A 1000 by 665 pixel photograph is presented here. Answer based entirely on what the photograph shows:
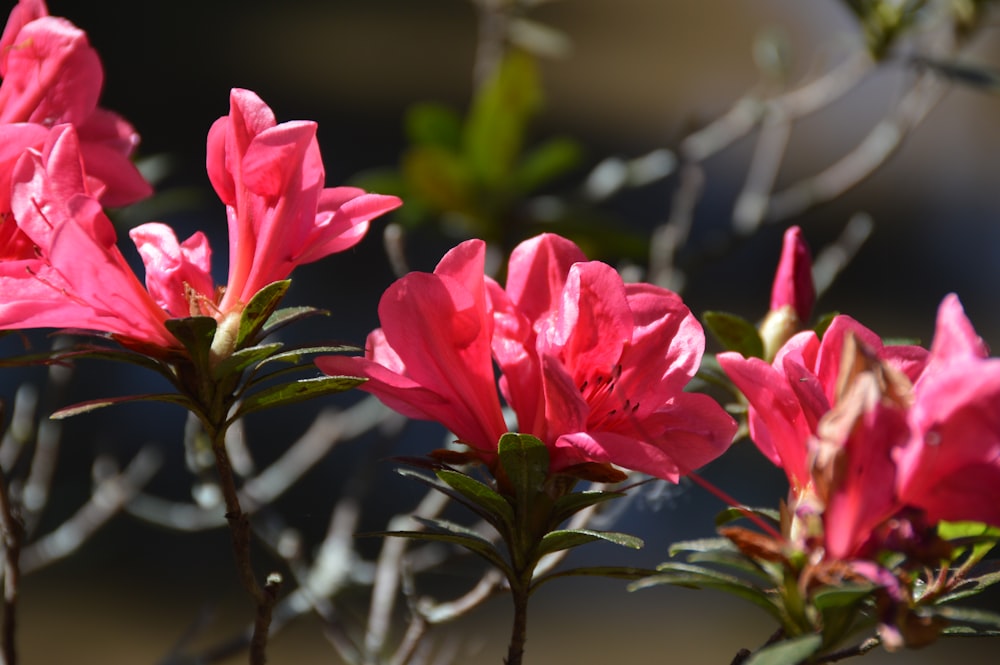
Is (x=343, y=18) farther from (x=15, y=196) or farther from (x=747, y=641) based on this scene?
(x=15, y=196)

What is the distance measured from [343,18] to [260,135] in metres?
3.30

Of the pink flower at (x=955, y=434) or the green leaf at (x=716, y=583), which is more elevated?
the pink flower at (x=955, y=434)

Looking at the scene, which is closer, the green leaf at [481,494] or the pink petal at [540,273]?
the green leaf at [481,494]

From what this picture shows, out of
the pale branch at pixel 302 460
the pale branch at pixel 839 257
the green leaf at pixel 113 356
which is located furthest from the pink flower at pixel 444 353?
the pale branch at pixel 302 460

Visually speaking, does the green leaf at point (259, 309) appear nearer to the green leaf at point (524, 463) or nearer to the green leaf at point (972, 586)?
the green leaf at point (524, 463)

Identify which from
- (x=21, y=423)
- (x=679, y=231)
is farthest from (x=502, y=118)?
(x=21, y=423)

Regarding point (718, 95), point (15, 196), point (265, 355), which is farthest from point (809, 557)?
point (718, 95)

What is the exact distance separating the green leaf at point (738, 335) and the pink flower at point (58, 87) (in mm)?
497

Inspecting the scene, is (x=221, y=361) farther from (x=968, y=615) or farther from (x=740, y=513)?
(x=968, y=615)

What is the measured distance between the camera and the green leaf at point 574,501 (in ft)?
2.32

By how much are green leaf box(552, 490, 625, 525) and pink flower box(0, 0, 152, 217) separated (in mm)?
412

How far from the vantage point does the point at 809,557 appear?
0.62 m

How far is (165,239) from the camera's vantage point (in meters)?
0.78

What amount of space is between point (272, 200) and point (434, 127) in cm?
122
